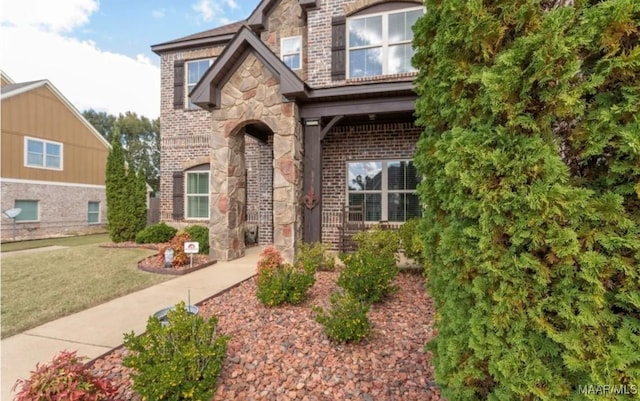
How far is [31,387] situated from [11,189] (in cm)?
1559

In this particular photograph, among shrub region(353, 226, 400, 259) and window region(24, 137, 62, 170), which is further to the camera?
window region(24, 137, 62, 170)

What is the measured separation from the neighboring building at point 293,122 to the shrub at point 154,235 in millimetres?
782

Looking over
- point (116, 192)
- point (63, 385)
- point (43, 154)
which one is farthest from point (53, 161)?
point (63, 385)

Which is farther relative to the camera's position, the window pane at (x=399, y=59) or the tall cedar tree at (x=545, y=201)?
the window pane at (x=399, y=59)

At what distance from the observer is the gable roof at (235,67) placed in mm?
5984

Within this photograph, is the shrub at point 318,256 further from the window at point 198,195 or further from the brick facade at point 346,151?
the window at point 198,195

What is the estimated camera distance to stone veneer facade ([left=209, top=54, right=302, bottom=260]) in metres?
6.19

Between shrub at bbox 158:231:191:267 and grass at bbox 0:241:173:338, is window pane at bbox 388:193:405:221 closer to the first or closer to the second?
shrub at bbox 158:231:191:267

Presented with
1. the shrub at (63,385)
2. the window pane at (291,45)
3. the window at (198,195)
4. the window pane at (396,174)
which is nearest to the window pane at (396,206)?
the window pane at (396,174)

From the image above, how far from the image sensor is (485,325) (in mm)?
1474

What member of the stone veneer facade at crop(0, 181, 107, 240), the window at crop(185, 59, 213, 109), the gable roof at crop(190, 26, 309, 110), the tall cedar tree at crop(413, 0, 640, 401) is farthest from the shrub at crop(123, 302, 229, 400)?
the stone veneer facade at crop(0, 181, 107, 240)

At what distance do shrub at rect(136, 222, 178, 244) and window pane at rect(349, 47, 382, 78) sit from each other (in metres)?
7.23

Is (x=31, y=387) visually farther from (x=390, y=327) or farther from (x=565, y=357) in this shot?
(x=390, y=327)

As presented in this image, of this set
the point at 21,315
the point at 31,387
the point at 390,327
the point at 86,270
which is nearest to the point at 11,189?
the point at 86,270
